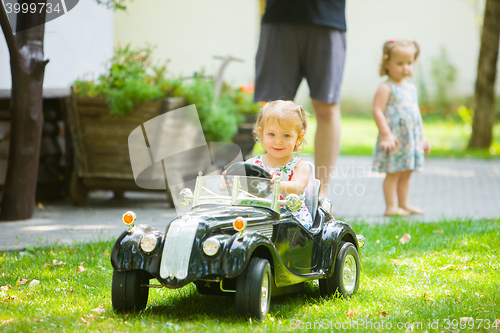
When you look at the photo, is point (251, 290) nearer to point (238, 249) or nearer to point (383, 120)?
point (238, 249)

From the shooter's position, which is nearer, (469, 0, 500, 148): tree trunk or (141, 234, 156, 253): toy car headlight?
(141, 234, 156, 253): toy car headlight

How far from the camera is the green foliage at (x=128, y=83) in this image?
548 centimetres

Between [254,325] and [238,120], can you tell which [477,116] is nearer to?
[238,120]

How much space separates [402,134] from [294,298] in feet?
9.31

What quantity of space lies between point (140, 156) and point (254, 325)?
3079 millimetres

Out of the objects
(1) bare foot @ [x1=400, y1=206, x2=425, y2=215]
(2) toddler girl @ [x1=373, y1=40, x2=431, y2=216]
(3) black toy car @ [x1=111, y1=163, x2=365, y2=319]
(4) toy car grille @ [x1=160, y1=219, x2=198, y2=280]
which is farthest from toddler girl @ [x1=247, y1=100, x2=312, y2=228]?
(1) bare foot @ [x1=400, y1=206, x2=425, y2=215]

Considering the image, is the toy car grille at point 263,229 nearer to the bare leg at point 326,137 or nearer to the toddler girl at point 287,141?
the toddler girl at point 287,141

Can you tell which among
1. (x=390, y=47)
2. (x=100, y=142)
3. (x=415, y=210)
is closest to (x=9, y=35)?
(x=100, y=142)

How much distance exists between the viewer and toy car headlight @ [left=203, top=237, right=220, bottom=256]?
2.45 metres

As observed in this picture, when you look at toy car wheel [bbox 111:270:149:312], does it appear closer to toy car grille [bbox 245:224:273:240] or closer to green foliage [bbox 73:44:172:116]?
toy car grille [bbox 245:224:273:240]

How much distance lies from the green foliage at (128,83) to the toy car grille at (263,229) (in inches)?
122

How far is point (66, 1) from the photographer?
17.8 feet

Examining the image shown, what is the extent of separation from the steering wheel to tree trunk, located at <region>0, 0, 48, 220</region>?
8.62 ft

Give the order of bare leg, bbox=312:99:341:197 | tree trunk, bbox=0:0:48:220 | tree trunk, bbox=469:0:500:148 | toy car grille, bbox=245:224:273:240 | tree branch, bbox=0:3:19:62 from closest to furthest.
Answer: toy car grille, bbox=245:224:273:240
tree branch, bbox=0:3:19:62
tree trunk, bbox=0:0:48:220
bare leg, bbox=312:99:341:197
tree trunk, bbox=469:0:500:148
